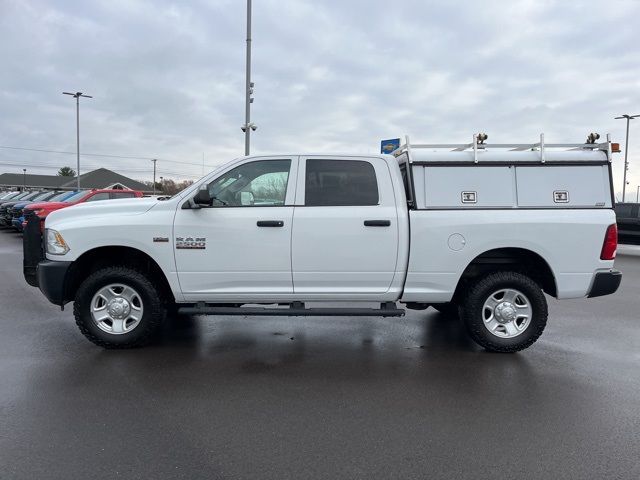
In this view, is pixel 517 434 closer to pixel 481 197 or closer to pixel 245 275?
pixel 481 197

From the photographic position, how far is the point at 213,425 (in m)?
3.57

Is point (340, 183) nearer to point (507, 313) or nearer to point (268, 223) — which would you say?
point (268, 223)

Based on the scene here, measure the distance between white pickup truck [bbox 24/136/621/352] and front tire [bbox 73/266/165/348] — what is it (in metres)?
0.01

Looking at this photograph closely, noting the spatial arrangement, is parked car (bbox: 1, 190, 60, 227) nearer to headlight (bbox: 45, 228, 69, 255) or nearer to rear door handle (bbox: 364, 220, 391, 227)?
headlight (bbox: 45, 228, 69, 255)

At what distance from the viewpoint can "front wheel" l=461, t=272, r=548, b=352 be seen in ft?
17.1

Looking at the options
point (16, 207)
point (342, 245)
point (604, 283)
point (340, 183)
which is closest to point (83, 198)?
point (16, 207)

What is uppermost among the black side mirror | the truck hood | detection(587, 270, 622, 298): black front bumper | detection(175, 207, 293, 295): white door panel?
the black side mirror

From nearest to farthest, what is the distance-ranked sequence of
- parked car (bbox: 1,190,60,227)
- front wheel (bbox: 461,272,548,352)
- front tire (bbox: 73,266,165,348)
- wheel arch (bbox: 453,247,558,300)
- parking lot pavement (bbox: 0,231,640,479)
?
1. parking lot pavement (bbox: 0,231,640,479)
2. front tire (bbox: 73,266,165,348)
3. front wheel (bbox: 461,272,548,352)
4. wheel arch (bbox: 453,247,558,300)
5. parked car (bbox: 1,190,60,227)

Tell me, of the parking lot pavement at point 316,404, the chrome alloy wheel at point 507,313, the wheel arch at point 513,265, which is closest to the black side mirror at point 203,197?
the parking lot pavement at point 316,404

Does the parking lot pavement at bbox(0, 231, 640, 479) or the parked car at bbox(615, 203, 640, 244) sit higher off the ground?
the parked car at bbox(615, 203, 640, 244)

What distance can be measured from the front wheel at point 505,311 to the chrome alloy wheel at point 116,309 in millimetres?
3350

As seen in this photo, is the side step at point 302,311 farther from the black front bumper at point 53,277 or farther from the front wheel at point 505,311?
the black front bumper at point 53,277

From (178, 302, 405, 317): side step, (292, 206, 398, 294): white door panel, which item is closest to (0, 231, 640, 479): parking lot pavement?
(178, 302, 405, 317): side step

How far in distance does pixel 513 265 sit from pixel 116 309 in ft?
A: 13.5
